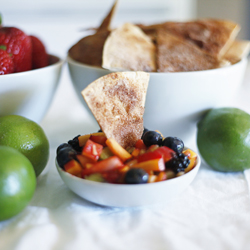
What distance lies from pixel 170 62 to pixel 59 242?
1.55ft

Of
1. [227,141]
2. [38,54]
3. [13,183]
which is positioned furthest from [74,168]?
[38,54]

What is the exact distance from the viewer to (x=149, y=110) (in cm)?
77

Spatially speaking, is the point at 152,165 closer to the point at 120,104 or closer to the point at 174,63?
the point at 120,104

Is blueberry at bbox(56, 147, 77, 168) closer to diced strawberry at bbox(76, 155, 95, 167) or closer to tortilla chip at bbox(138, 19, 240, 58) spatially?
diced strawberry at bbox(76, 155, 95, 167)

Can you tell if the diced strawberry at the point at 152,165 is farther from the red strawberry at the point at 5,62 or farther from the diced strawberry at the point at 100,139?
the red strawberry at the point at 5,62

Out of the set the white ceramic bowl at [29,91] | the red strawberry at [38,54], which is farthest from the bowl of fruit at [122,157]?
the red strawberry at [38,54]

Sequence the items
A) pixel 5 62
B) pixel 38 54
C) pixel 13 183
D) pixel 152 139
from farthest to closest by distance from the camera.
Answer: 1. pixel 38 54
2. pixel 5 62
3. pixel 152 139
4. pixel 13 183

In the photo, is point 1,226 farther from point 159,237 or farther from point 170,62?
point 170,62

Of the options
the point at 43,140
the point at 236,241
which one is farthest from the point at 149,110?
the point at 236,241

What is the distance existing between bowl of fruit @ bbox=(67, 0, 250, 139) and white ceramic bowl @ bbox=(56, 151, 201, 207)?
0.83 ft

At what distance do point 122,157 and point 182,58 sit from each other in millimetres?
326

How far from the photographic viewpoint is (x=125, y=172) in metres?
0.52

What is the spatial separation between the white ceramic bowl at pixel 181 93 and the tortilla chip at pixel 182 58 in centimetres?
2

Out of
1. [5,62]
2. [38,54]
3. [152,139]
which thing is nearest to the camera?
[152,139]
